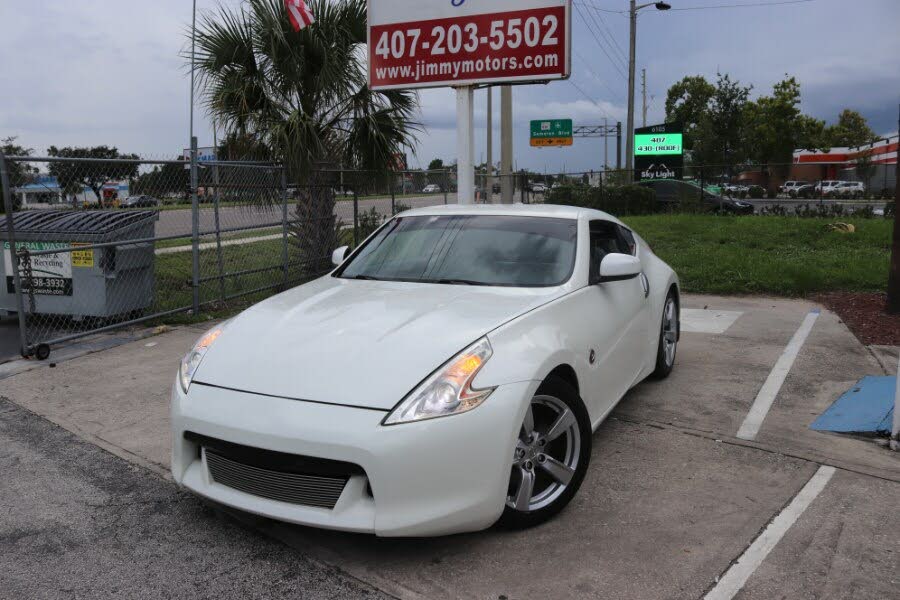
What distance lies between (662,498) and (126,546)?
2536 millimetres

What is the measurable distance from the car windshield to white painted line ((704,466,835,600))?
160cm

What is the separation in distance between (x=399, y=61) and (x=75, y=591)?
768cm

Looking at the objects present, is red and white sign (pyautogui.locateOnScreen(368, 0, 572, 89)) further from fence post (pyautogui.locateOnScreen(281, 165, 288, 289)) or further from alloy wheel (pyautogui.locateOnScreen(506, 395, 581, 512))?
alloy wheel (pyautogui.locateOnScreen(506, 395, 581, 512))

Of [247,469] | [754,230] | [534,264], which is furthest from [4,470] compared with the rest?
[754,230]

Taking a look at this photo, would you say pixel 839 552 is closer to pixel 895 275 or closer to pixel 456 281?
pixel 456 281

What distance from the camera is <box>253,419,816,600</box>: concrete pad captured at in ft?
9.61

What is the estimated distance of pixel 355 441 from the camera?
2816mm

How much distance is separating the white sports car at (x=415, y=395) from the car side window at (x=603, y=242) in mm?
126

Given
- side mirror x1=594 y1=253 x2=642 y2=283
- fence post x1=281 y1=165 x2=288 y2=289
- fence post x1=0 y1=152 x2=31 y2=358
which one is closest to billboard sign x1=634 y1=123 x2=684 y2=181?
fence post x1=281 y1=165 x2=288 y2=289

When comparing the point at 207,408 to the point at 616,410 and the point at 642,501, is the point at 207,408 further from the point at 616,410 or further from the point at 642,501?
the point at 616,410

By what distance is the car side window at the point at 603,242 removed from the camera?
4500mm

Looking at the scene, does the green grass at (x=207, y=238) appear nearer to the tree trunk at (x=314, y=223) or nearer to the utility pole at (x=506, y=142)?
the tree trunk at (x=314, y=223)

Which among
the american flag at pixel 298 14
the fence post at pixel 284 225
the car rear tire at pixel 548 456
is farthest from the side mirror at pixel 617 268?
the american flag at pixel 298 14

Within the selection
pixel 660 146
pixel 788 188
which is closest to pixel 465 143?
pixel 660 146
